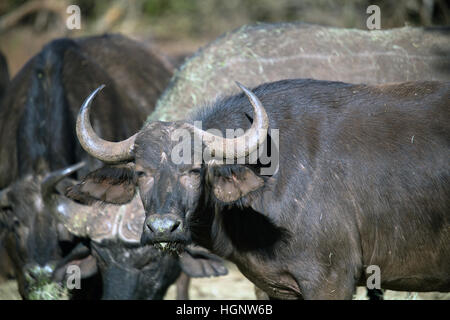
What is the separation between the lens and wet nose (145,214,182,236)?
11.7 feet

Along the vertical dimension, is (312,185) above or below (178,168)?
below

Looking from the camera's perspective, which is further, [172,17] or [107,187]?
[172,17]

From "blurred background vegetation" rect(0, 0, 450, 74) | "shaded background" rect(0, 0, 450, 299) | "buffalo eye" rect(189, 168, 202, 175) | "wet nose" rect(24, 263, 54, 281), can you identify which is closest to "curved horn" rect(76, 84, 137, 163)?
"buffalo eye" rect(189, 168, 202, 175)

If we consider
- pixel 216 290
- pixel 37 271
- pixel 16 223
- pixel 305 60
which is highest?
pixel 305 60

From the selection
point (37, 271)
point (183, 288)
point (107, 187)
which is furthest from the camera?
point (183, 288)

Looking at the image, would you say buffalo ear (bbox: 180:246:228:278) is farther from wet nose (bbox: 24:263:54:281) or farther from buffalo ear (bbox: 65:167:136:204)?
wet nose (bbox: 24:263:54:281)

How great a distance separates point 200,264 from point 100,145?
1767 millimetres

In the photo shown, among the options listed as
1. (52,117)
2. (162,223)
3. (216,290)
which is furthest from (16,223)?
(162,223)

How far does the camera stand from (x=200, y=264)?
17.7 ft

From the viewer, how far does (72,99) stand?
676cm

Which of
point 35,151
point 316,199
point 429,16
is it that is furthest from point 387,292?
point 429,16

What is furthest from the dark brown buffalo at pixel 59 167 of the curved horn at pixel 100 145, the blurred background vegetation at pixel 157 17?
the blurred background vegetation at pixel 157 17

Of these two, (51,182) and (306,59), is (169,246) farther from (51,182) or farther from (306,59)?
(306,59)

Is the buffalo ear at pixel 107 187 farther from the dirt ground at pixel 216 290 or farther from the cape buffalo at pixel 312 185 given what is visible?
the dirt ground at pixel 216 290
